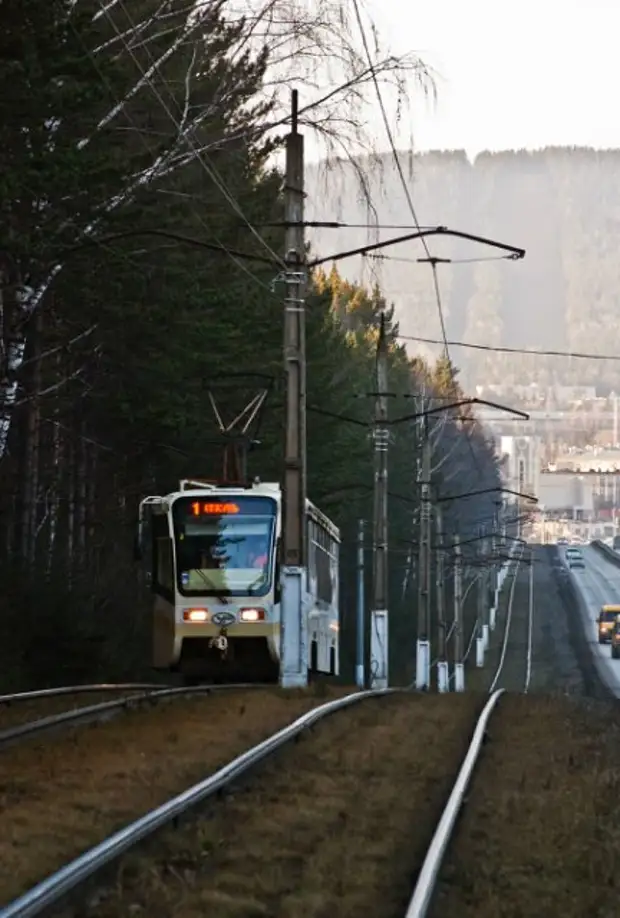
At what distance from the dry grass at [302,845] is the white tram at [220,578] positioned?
39.7 feet

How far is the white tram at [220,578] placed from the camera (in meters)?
28.3

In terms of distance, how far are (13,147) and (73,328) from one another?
34.8ft

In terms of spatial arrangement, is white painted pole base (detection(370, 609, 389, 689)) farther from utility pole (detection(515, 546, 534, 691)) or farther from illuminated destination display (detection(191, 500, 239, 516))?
utility pole (detection(515, 546, 534, 691))

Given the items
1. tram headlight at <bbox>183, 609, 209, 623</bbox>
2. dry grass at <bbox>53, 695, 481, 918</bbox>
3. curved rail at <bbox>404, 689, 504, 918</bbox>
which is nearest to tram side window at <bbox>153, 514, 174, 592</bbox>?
tram headlight at <bbox>183, 609, 209, 623</bbox>

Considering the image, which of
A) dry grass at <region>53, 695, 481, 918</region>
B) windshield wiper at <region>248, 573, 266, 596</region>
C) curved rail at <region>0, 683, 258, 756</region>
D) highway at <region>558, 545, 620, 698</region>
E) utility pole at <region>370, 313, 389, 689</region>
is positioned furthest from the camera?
highway at <region>558, 545, 620, 698</region>

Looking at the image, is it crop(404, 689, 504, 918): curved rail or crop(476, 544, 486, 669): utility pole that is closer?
crop(404, 689, 504, 918): curved rail

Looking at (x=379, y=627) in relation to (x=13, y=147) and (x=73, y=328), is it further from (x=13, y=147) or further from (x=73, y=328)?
(x=13, y=147)

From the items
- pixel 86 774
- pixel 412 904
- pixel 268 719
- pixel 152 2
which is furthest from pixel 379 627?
pixel 412 904

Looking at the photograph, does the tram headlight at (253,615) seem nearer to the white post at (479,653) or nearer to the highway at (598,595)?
the highway at (598,595)

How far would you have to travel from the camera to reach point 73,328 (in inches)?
Answer: 1316

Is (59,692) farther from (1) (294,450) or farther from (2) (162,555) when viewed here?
(2) (162,555)

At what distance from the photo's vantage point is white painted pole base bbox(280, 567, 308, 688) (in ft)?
85.0

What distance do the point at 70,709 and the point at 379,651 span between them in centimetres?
2167

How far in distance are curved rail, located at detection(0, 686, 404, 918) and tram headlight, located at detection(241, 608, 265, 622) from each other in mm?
12448
